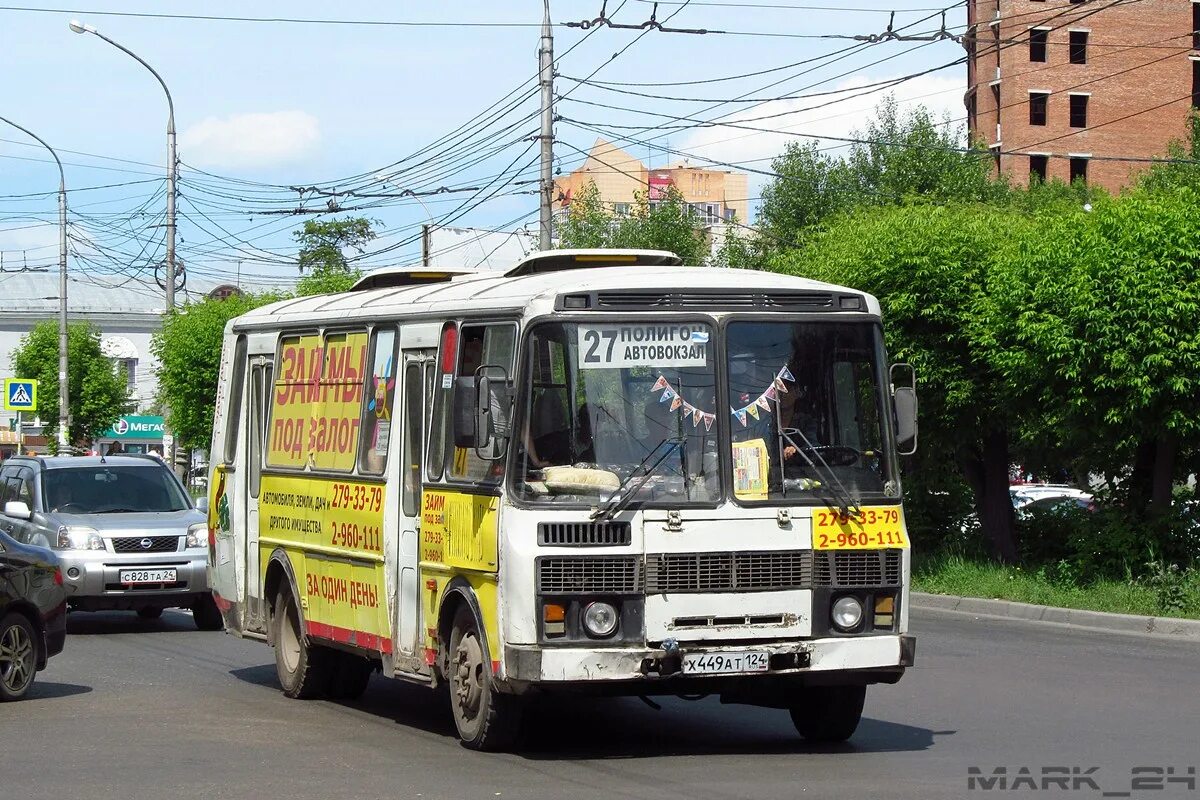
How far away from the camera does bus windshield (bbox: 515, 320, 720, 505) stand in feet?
31.6

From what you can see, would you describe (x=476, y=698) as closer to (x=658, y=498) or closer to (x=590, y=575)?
(x=590, y=575)

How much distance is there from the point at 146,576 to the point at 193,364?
1288 inches

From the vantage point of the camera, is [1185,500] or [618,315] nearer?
[618,315]

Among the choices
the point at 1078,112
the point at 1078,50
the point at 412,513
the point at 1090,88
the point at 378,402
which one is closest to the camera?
the point at 412,513

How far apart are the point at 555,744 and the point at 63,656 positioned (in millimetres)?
7081

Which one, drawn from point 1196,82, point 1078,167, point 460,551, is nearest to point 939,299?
point 460,551

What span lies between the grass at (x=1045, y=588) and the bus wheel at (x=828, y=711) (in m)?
8.94

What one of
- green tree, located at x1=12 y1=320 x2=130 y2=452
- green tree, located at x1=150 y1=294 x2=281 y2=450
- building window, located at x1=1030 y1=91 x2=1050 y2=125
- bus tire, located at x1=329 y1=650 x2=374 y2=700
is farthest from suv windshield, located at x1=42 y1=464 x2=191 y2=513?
building window, located at x1=1030 y1=91 x2=1050 y2=125

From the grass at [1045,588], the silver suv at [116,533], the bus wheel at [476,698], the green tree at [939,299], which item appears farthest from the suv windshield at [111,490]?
the bus wheel at [476,698]

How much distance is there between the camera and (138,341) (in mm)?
93625

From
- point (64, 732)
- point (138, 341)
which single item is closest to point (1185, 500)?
point (64, 732)

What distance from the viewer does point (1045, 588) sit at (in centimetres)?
2042

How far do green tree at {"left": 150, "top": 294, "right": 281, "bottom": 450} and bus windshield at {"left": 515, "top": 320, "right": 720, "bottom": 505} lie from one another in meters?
41.0

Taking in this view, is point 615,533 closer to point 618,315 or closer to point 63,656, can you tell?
point 618,315
